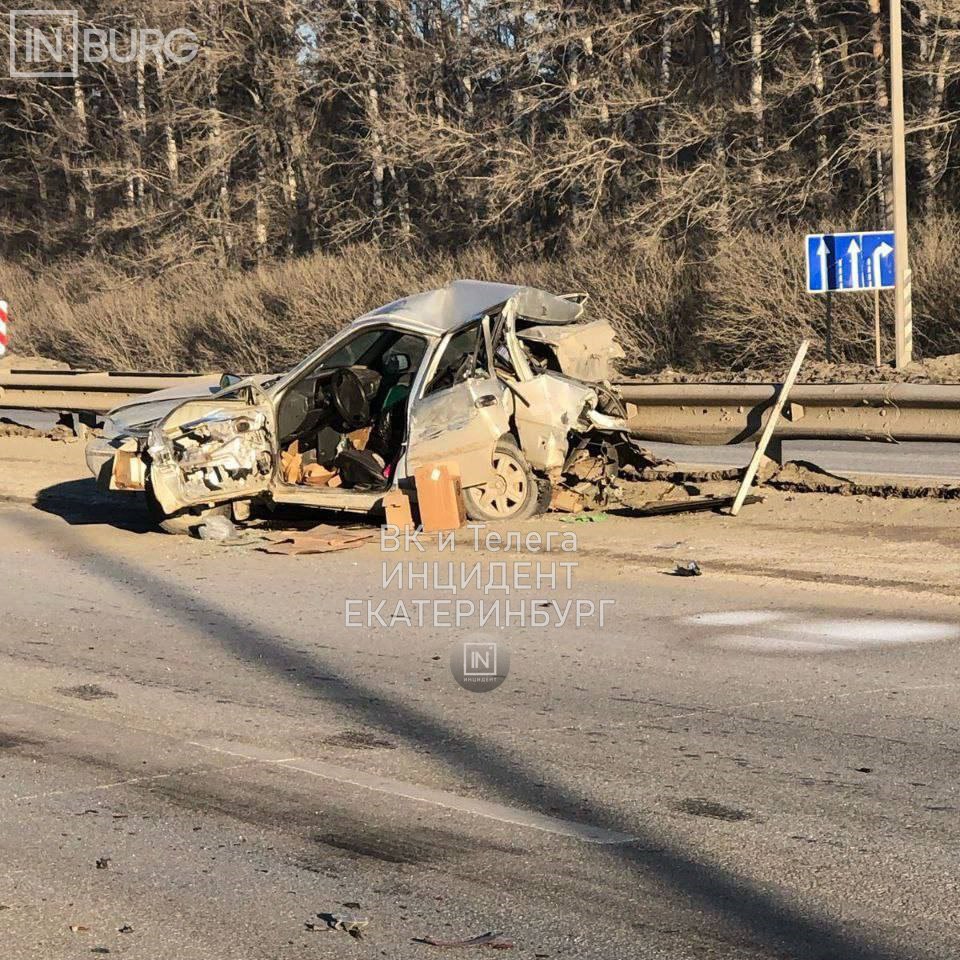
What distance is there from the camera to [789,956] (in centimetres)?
385

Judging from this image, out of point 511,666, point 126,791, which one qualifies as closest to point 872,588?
point 511,666

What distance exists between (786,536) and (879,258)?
1299 cm

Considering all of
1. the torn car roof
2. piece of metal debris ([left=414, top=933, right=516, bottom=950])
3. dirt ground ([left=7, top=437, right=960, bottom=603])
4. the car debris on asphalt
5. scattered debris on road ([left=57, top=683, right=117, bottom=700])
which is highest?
the torn car roof

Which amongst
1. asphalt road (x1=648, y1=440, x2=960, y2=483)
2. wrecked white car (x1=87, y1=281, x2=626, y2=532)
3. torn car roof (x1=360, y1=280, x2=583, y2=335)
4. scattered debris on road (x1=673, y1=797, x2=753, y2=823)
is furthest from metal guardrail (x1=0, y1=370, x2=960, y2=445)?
scattered debris on road (x1=673, y1=797, x2=753, y2=823)

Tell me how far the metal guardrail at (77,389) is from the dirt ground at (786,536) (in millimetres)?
4378

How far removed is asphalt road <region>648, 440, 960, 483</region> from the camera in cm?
1238

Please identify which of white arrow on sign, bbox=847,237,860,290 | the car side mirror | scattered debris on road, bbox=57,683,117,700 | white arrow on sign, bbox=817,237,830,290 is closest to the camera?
scattered debris on road, bbox=57,683,117,700

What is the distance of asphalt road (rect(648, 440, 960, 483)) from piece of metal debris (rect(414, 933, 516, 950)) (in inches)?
327

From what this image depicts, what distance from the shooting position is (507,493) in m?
11.0

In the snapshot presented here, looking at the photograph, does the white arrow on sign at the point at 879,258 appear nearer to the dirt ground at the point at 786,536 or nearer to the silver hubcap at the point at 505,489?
the dirt ground at the point at 786,536

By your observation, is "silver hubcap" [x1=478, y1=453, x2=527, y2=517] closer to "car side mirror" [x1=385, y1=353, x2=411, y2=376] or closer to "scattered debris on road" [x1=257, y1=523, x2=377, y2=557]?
"scattered debris on road" [x1=257, y1=523, x2=377, y2=557]

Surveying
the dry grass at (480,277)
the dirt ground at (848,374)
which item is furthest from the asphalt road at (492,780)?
the dry grass at (480,277)

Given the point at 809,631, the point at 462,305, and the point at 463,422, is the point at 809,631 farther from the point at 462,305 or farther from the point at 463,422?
the point at 462,305

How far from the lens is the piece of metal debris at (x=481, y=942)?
3955mm
